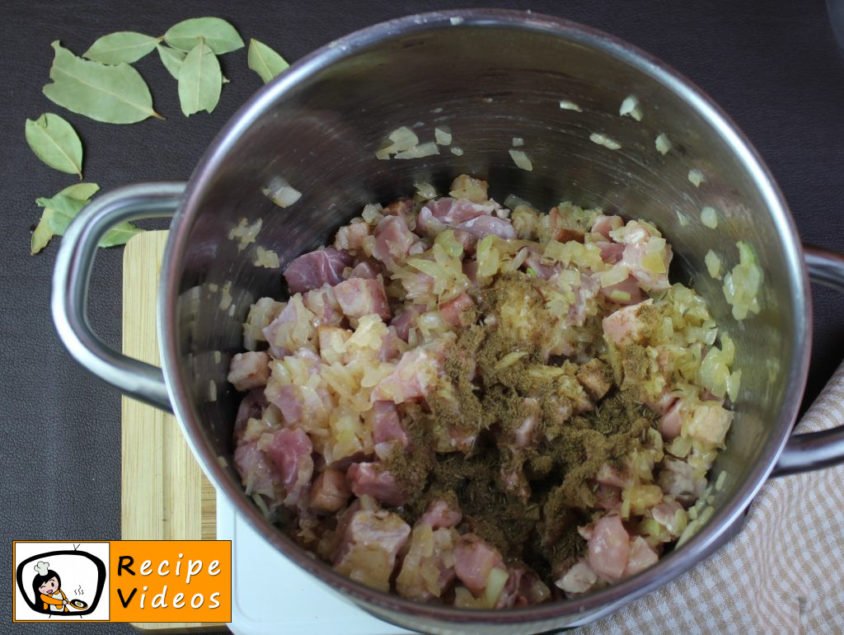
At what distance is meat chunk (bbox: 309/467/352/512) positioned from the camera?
3.37 feet

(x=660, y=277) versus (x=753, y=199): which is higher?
(x=753, y=199)

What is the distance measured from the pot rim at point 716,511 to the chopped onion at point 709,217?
15 centimetres

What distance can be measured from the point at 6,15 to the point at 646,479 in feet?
5.14

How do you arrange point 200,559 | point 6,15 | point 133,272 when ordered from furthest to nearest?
point 6,15
point 133,272
point 200,559

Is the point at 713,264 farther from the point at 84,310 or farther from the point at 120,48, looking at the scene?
the point at 120,48

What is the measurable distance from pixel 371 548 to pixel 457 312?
355 millimetres

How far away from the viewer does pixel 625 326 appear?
1087mm

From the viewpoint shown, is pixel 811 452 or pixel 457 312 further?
pixel 457 312

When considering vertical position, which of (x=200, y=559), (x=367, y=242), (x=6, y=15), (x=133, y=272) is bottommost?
(x=200, y=559)

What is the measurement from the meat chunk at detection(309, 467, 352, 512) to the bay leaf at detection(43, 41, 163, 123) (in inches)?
35.7

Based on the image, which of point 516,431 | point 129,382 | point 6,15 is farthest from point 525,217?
point 6,15

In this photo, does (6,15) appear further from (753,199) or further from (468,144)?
(753,199)

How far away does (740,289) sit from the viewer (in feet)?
3.43

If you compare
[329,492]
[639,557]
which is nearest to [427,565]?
[329,492]
